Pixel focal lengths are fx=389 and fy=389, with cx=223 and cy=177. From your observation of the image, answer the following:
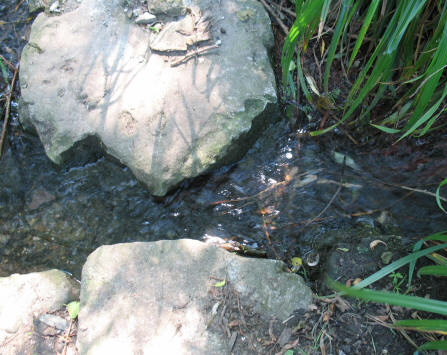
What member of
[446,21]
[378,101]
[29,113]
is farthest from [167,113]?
[446,21]

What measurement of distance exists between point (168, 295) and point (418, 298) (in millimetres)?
975

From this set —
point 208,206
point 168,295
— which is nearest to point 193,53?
point 208,206

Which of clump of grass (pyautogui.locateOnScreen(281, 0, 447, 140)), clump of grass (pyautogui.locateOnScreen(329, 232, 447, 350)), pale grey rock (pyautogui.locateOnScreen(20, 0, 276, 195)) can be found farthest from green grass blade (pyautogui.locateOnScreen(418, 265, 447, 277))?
pale grey rock (pyautogui.locateOnScreen(20, 0, 276, 195))

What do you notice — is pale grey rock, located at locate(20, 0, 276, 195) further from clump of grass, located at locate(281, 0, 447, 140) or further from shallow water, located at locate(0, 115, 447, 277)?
clump of grass, located at locate(281, 0, 447, 140)

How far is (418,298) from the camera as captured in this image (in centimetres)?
134

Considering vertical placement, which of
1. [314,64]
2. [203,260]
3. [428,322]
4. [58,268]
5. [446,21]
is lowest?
[58,268]

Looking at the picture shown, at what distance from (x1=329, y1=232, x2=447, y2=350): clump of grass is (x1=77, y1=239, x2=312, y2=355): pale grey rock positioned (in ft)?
1.18

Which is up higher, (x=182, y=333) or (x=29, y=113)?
(x=29, y=113)

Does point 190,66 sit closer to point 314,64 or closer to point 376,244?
point 314,64

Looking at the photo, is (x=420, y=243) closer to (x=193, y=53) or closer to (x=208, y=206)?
Answer: (x=208, y=206)

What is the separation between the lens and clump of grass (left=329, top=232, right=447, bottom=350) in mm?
1272

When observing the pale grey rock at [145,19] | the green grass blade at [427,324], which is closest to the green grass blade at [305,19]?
the pale grey rock at [145,19]

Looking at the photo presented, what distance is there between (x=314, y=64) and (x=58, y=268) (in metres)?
1.83

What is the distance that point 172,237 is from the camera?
81.8 inches
